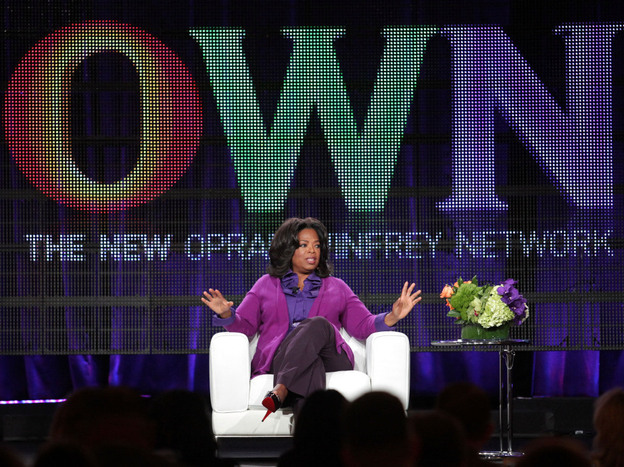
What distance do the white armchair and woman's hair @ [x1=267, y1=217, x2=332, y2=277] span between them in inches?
25.1

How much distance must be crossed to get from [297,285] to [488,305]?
3.58 feet

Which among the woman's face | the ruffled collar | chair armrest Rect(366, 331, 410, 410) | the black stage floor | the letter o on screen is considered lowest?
the black stage floor

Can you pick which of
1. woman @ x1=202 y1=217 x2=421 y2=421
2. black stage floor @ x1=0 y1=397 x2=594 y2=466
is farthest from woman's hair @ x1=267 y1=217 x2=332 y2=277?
black stage floor @ x1=0 y1=397 x2=594 y2=466

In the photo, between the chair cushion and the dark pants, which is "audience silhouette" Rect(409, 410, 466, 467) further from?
the chair cushion

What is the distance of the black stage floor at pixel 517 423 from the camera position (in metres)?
5.66

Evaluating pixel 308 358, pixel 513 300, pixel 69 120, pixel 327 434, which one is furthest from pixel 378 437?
pixel 69 120

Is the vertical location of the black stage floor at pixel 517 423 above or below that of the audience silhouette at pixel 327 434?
below

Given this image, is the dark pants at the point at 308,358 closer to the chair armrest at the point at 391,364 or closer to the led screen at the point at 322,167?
the chair armrest at the point at 391,364

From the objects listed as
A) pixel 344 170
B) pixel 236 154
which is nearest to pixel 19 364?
pixel 236 154

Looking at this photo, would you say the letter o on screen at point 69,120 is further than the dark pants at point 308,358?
Yes

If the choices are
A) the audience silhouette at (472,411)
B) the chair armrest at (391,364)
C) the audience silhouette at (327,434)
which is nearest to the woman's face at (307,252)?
the chair armrest at (391,364)

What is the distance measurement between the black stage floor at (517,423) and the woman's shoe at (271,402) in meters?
1.15

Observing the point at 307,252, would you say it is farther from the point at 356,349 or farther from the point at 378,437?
the point at 378,437

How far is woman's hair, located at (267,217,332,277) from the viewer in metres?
5.22
